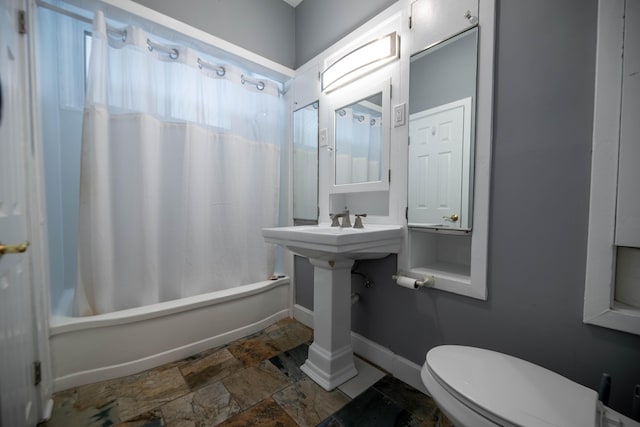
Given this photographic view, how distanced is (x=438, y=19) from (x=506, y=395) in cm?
152

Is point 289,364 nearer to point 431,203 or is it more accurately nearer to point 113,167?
point 431,203

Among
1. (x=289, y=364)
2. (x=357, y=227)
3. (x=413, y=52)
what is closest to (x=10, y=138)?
(x=357, y=227)

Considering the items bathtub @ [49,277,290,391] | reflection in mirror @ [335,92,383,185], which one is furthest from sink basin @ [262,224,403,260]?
bathtub @ [49,277,290,391]

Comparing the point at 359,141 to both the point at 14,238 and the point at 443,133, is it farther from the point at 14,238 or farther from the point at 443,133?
the point at 14,238

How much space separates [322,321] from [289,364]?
0.38 meters

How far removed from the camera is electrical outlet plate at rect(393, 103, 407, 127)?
52.5 inches

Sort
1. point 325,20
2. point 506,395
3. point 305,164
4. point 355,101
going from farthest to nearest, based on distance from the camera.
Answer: point 305,164 < point 325,20 < point 355,101 < point 506,395

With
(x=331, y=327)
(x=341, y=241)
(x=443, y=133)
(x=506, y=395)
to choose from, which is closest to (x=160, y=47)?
(x=341, y=241)

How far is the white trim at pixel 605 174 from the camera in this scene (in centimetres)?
78

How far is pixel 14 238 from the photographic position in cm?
87

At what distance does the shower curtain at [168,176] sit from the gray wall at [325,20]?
0.48 meters

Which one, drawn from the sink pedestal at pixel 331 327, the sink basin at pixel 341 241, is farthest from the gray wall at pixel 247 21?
the sink pedestal at pixel 331 327

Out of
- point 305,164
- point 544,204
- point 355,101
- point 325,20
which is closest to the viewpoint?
point 544,204

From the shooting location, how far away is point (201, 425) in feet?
3.57
